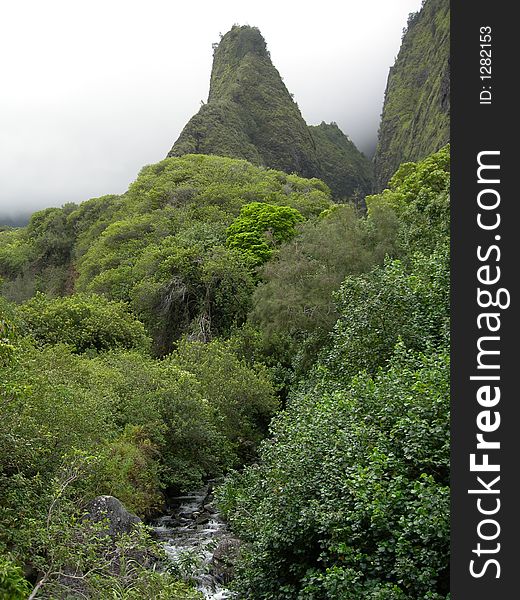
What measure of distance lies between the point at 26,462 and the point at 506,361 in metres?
8.66

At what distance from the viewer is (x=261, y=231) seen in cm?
3291

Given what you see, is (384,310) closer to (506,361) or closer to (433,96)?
(506,361)

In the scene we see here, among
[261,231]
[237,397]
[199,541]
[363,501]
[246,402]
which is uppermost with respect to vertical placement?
[261,231]

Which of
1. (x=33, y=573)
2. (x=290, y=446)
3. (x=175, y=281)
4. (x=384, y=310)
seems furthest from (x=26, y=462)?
(x=175, y=281)

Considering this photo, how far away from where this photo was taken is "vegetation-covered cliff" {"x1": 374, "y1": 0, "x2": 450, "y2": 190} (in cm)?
7000

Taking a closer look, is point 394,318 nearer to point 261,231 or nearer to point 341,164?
point 261,231

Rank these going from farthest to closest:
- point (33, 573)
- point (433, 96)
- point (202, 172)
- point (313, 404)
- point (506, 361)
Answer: point (433, 96), point (202, 172), point (313, 404), point (33, 573), point (506, 361)

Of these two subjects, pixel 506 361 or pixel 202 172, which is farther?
pixel 202 172

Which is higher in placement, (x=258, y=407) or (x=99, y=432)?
(x=258, y=407)

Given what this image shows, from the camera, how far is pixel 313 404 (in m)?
12.5

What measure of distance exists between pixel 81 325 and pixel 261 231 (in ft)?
A: 41.5

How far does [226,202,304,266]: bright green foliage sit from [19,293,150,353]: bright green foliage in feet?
26.7

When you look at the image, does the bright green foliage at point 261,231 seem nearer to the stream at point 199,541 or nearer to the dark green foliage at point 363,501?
the stream at point 199,541

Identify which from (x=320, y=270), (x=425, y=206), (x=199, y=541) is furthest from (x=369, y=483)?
(x=425, y=206)
